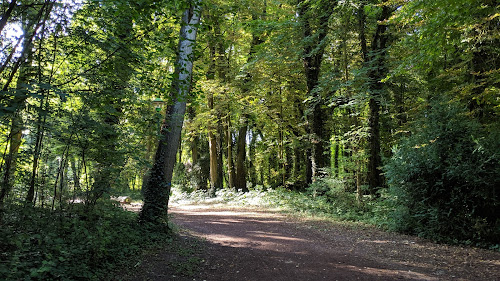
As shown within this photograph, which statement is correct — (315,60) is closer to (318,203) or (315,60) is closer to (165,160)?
(318,203)

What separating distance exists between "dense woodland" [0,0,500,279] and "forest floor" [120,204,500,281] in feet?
3.13

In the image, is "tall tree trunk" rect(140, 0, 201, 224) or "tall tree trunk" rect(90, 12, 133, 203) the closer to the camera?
"tall tree trunk" rect(90, 12, 133, 203)

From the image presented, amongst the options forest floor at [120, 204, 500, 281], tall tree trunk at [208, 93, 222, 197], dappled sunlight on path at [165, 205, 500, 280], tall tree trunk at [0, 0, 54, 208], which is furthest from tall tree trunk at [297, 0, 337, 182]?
tall tree trunk at [0, 0, 54, 208]

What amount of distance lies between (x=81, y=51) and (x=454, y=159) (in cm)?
895

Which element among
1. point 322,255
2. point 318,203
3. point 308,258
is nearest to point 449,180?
point 322,255

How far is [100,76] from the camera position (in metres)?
4.94

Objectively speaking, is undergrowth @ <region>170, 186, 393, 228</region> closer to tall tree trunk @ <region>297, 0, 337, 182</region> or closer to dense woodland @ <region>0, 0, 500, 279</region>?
A: dense woodland @ <region>0, 0, 500, 279</region>

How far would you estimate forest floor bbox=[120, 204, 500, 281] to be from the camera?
16.7ft

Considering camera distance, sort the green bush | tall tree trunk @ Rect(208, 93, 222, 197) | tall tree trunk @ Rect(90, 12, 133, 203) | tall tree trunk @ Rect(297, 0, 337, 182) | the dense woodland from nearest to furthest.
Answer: the dense woodland → tall tree trunk @ Rect(90, 12, 133, 203) → the green bush → tall tree trunk @ Rect(297, 0, 337, 182) → tall tree trunk @ Rect(208, 93, 222, 197)

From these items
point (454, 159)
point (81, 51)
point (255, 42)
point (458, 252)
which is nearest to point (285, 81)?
point (255, 42)

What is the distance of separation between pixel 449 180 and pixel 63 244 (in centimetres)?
900

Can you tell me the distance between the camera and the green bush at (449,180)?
7.46 meters

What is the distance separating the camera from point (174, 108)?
762cm

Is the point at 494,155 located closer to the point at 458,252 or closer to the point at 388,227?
the point at 458,252
